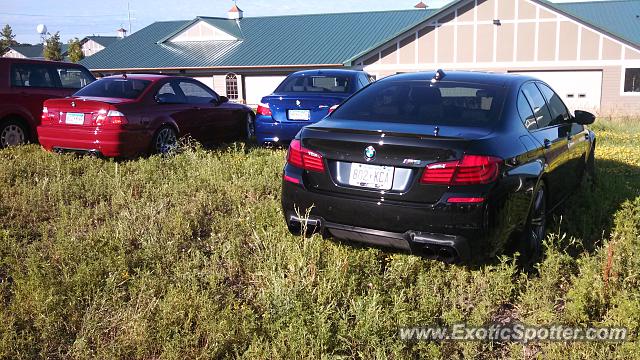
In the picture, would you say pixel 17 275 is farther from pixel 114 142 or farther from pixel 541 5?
pixel 541 5

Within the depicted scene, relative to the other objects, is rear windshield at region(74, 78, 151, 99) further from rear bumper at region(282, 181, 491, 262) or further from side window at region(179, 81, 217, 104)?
rear bumper at region(282, 181, 491, 262)

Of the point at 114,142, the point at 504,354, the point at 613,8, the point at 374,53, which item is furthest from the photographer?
the point at 613,8

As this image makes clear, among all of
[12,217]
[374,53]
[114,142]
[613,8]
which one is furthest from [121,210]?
[613,8]

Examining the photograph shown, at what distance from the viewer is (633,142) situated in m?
12.5

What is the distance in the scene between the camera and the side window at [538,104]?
4.95 metres

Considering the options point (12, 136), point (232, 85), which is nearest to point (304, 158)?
point (12, 136)

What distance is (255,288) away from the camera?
408cm

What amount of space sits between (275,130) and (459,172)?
223 inches

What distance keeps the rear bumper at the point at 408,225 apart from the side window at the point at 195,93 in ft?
19.6

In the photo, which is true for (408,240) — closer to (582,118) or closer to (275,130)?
(582,118)

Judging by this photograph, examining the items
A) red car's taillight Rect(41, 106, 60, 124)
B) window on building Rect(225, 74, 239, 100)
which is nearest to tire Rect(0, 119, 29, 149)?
red car's taillight Rect(41, 106, 60, 124)

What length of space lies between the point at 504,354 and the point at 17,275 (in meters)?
3.40

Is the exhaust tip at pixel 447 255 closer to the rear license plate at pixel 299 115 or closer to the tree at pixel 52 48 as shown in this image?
the rear license plate at pixel 299 115

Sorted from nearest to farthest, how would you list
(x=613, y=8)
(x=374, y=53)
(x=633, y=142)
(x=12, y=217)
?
(x=12, y=217) → (x=633, y=142) → (x=374, y=53) → (x=613, y=8)
